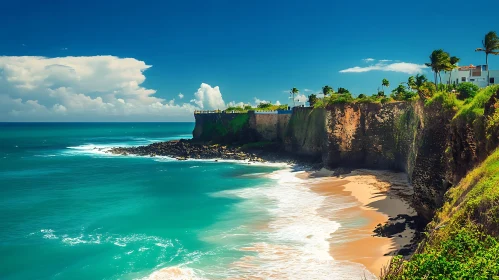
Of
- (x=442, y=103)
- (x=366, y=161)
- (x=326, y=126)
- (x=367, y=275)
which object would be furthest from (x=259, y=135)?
(x=367, y=275)

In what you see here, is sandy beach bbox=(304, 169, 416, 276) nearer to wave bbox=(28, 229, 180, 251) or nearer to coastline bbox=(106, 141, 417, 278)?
coastline bbox=(106, 141, 417, 278)

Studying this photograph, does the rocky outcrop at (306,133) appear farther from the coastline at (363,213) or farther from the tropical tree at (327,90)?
the tropical tree at (327,90)

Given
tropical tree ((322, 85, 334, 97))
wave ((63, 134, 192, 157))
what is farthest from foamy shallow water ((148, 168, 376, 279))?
wave ((63, 134, 192, 157))

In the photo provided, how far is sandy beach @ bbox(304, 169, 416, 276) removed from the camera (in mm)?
24578

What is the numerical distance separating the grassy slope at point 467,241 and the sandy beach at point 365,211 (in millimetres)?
7294

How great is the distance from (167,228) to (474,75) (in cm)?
4999

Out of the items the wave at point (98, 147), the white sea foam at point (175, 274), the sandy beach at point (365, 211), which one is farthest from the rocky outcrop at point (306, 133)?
the wave at point (98, 147)

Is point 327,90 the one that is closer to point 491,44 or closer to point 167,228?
point 491,44

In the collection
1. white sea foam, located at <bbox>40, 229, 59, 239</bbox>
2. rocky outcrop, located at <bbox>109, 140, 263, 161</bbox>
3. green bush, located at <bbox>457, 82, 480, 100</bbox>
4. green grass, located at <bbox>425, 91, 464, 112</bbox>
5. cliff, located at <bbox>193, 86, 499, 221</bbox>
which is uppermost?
green bush, located at <bbox>457, 82, 480, 100</bbox>

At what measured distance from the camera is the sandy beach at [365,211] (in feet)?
80.6

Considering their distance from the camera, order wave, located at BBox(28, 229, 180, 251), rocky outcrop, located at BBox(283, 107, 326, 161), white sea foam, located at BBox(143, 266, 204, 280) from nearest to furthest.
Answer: white sea foam, located at BBox(143, 266, 204, 280)
wave, located at BBox(28, 229, 180, 251)
rocky outcrop, located at BBox(283, 107, 326, 161)

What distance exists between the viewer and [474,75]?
2238 inches

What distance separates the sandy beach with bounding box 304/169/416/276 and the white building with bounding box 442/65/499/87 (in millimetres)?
21140

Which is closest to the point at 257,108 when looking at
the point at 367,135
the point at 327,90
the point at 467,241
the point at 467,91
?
the point at 327,90
